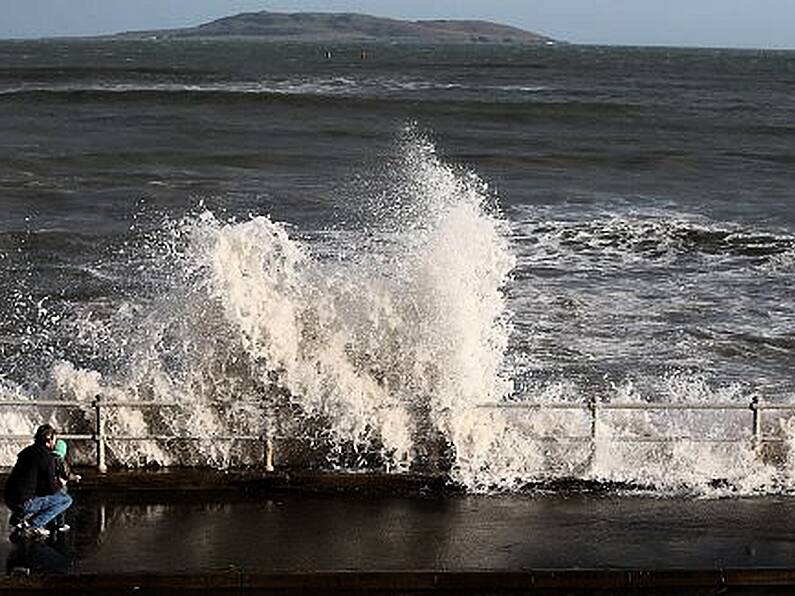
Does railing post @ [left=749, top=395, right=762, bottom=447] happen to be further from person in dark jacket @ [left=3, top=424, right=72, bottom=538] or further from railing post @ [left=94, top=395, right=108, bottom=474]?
person in dark jacket @ [left=3, top=424, right=72, bottom=538]

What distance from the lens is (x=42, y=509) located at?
11312 millimetres

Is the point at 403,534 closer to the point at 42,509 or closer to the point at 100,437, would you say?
the point at 42,509

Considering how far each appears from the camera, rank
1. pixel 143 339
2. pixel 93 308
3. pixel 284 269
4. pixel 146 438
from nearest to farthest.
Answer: pixel 146 438, pixel 284 269, pixel 143 339, pixel 93 308

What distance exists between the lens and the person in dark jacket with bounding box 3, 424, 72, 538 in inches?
442

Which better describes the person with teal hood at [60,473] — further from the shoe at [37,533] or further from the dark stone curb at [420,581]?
the dark stone curb at [420,581]

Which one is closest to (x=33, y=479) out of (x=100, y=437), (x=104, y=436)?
(x=100, y=437)

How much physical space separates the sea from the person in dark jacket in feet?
5.32

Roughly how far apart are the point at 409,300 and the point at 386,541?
165 inches

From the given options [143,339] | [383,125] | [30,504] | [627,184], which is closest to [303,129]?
[383,125]

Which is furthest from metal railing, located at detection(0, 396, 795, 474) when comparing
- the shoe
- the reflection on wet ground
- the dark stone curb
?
the dark stone curb

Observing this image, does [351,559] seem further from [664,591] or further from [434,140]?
[434,140]

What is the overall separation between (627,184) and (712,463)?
34587 millimetres

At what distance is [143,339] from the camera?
16062mm

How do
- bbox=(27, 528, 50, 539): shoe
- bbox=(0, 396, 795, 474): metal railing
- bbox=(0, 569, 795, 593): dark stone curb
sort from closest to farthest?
bbox=(0, 569, 795, 593): dark stone curb, bbox=(27, 528, 50, 539): shoe, bbox=(0, 396, 795, 474): metal railing
